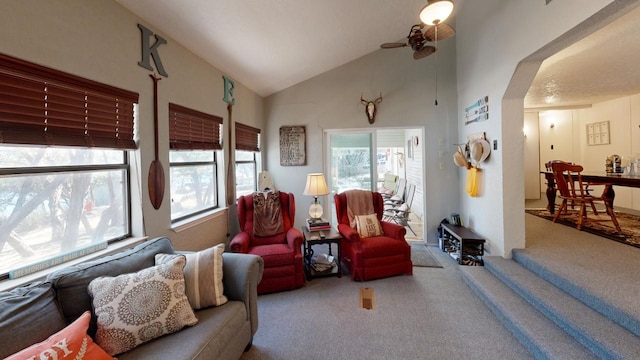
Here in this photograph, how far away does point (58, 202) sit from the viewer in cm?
171

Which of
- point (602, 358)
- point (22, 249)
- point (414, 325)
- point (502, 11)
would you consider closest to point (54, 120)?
point (22, 249)

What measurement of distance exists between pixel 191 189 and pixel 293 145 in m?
2.06

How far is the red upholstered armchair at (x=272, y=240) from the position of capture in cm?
278

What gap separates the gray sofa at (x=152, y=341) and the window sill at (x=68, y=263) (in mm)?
206

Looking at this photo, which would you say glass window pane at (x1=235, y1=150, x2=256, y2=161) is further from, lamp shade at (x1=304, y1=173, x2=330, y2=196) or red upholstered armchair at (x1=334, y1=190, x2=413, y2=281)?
red upholstered armchair at (x1=334, y1=190, x2=413, y2=281)

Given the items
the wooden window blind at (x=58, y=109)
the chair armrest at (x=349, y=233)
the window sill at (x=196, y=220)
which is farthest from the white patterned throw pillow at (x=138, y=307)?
the chair armrest at (x=349, y=233)

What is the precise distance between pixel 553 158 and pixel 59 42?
358 inches

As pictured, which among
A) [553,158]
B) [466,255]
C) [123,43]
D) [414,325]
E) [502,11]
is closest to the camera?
[123,43]

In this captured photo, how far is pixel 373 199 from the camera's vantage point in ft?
12.0

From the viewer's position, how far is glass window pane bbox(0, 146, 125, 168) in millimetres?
1466

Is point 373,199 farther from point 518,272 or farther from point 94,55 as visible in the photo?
point 94,55

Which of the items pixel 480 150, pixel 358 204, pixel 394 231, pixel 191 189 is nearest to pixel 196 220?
pixel 191 189

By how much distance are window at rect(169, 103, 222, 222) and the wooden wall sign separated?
4.58ft

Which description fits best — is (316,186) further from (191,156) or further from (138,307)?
(138,307)
